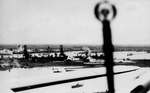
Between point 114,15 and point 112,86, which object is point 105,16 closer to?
point 114,15

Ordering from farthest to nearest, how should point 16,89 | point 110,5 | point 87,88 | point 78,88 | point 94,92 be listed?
1. point 78,88
2. point 87,88
3. point 94,92
4. point 16,89
5. point 110,5

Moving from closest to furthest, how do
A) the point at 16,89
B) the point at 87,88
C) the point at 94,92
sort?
the point at 16,89 → the point at 94,92 → the point at 87,88

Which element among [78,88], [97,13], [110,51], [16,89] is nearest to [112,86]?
[110,51]

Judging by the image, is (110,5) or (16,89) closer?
(110,5)

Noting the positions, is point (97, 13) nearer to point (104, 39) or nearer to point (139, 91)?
point (104, 39)

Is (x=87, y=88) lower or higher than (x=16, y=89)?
lower

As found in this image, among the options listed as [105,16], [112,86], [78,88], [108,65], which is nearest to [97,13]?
[105,16]

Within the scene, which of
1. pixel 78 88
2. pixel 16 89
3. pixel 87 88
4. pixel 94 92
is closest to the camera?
pixel 16 89

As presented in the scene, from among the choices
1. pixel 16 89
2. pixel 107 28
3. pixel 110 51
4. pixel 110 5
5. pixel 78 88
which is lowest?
pixel 78 88

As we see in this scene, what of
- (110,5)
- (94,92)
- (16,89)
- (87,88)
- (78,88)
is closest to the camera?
(110,5)
